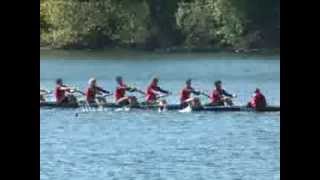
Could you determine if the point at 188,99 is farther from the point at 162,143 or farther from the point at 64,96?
the point at 64,96

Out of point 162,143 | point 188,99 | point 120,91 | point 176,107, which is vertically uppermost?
point 120,91

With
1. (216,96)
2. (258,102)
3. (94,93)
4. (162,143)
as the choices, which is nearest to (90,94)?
(94,93)

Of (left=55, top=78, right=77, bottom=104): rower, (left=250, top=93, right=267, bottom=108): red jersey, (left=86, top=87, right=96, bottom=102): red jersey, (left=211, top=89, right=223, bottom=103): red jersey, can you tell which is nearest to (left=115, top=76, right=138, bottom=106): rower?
(left=86, top=87, right=96, bottom=102): red jersey

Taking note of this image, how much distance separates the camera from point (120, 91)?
10.6 m

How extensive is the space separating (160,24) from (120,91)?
280 inches

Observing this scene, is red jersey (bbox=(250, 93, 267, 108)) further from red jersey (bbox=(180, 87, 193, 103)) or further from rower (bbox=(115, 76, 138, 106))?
rower (bbox=(115, 76, 138, 106))

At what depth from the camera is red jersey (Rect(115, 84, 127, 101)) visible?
34.3 feet

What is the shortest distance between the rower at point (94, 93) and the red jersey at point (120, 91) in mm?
157

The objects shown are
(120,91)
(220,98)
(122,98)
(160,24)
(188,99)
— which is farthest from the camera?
(160,24)

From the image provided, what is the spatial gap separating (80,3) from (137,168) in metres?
10.6

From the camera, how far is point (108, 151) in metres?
10.2
